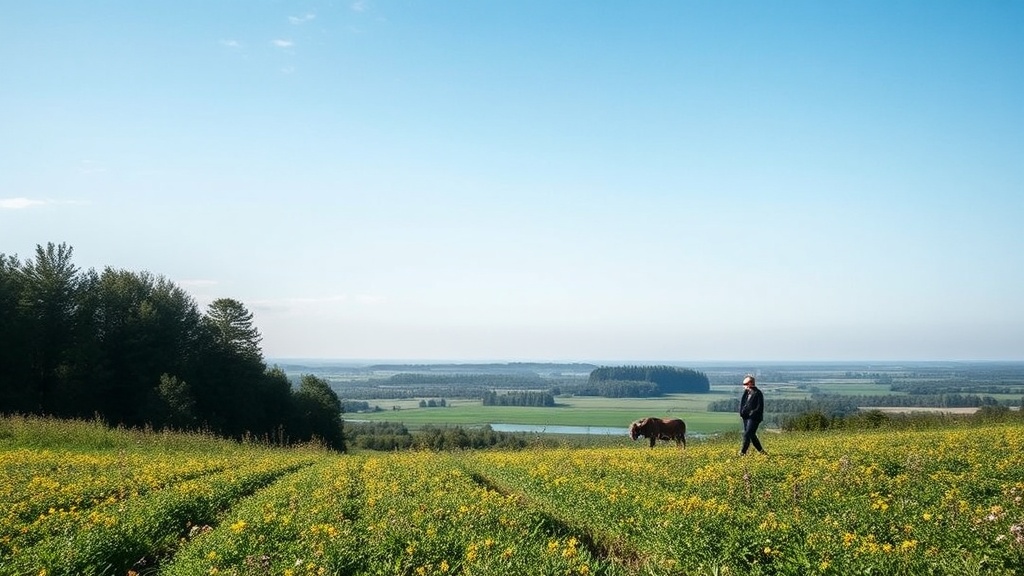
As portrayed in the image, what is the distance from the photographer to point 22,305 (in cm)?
4678

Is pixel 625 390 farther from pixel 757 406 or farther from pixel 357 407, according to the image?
pixel 757 406

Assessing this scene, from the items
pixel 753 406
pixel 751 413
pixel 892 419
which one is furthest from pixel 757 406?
pixel 892 419

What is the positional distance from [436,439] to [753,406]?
108 feet

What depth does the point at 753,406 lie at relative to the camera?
19.9m

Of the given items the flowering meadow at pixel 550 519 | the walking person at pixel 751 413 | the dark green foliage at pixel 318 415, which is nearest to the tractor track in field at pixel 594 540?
the flowering meadow at pixel 550 519

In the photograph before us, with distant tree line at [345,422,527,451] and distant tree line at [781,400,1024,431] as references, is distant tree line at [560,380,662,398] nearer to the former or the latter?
distant tree line at [345,422,527,451]

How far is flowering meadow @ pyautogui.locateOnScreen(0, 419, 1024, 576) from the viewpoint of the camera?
7.20 m

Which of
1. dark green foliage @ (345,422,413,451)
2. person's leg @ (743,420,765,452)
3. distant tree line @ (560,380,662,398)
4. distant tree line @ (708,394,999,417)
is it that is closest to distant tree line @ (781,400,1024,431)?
person's leg @ (743,420,765,452)

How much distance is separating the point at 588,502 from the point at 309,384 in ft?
232

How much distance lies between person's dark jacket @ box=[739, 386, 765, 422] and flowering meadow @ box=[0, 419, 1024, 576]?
262 cm

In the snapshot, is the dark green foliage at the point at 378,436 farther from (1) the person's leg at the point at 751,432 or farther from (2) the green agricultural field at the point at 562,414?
(1) the person's leg at the point at 751,432

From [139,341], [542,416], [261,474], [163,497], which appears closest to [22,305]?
[139,341]

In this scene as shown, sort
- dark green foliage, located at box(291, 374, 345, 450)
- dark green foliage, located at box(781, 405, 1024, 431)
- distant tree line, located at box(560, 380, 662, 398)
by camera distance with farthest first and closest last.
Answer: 1. distant tree line, located at box(560, 380, 662, 398)
2. dark green foliage, located at box(291, 374, 345, 450)
3. dark green foliage, located at box(781, 405, 1024, 431)

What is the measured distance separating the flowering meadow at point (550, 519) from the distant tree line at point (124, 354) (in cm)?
3387
